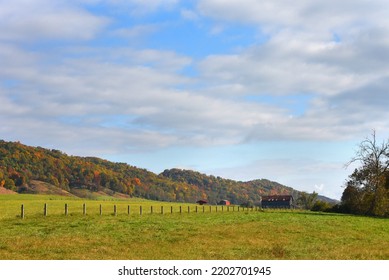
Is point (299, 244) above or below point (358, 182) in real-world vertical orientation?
below

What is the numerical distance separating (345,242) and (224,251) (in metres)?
12.0

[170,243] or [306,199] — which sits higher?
[306,199]

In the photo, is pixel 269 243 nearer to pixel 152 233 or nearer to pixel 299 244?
pixel 299 244

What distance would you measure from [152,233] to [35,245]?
8.97m

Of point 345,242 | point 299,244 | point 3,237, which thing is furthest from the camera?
point 345,242

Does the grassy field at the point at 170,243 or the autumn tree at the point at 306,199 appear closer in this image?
the grassy field at the point at 170,243

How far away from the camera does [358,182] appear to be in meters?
82.1

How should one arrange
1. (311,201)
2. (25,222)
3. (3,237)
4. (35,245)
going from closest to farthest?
(35,245)
(3,237)
(25,222)
(311,201)

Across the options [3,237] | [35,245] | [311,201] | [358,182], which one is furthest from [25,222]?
[311,201]

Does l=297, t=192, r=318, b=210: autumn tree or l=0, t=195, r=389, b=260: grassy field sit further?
l=297, t=192, r=318, b=210: autumn tree

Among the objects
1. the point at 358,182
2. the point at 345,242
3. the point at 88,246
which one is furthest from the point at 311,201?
the point at 88,246

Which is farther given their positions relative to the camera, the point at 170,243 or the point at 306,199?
the point at 306,199

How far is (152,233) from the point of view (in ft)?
103
